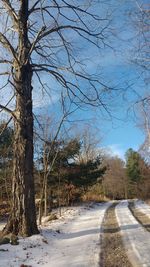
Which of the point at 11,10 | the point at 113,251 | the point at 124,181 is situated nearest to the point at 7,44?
the point at 11,10

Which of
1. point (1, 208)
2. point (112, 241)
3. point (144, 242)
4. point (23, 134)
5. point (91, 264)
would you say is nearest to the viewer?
point (91, 264)

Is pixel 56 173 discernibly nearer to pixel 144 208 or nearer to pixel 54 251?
pixel 144 208

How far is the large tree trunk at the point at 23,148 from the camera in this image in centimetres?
1329

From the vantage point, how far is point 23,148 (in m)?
13.6

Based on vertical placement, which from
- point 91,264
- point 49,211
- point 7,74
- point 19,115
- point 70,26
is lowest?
point 91,264

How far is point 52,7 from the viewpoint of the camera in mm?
15070

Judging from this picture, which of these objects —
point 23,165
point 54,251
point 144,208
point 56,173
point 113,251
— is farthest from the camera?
point 56,173

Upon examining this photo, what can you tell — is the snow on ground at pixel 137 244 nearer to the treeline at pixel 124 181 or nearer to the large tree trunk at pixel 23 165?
the large tree trunk at pixel 23 165

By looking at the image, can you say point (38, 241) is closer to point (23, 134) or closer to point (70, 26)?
point (23, 134)

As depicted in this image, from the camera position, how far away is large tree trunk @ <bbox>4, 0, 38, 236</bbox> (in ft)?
43.6

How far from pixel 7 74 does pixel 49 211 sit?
1900 cm

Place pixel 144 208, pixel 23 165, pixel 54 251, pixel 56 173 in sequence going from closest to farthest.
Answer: pixel 54 251, pixel 23 165, pixel 144 208, pixel 56 173

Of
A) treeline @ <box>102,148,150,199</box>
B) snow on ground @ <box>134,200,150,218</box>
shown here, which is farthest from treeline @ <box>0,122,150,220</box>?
treeline @ <box>102,148,150,199</box>

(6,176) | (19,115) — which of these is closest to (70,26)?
(19,115)
